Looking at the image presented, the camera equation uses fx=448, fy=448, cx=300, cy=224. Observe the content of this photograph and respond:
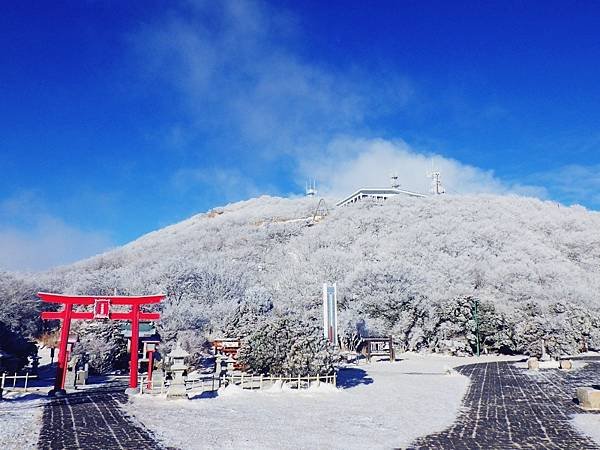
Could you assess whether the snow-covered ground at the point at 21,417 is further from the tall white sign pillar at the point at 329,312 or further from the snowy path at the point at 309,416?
the tall white sign pillar at the point at 329,312

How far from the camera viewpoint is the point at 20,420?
12609 mm

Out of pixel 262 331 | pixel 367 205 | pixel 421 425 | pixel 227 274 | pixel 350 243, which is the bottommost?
pixel 421 425

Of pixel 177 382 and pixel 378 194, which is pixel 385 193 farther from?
pixel 177 382

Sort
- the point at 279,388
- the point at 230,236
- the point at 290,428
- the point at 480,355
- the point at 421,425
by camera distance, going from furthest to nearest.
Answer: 1. the point at 230,236
2. the point at 480,355
3. the point at 279,388
4. the point at 421,425
5. the point at 290,428

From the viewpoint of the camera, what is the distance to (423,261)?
57.5m

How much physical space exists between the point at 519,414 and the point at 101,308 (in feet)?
55.9

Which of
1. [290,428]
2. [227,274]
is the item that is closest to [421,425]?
[290,428]

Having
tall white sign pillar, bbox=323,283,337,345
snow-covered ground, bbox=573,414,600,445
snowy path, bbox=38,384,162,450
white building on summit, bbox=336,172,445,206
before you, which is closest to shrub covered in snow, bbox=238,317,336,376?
snowy path, bbox=38,384,162,450

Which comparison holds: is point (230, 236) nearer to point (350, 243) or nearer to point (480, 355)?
point (350, 243)

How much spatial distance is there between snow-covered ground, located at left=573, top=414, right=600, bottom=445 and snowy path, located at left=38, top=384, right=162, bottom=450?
11.1 m

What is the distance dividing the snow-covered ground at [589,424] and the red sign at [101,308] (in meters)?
18.1

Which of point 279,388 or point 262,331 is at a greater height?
point 262,331

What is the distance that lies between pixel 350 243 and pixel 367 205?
20.9 m

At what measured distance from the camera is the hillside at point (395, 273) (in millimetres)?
36906
